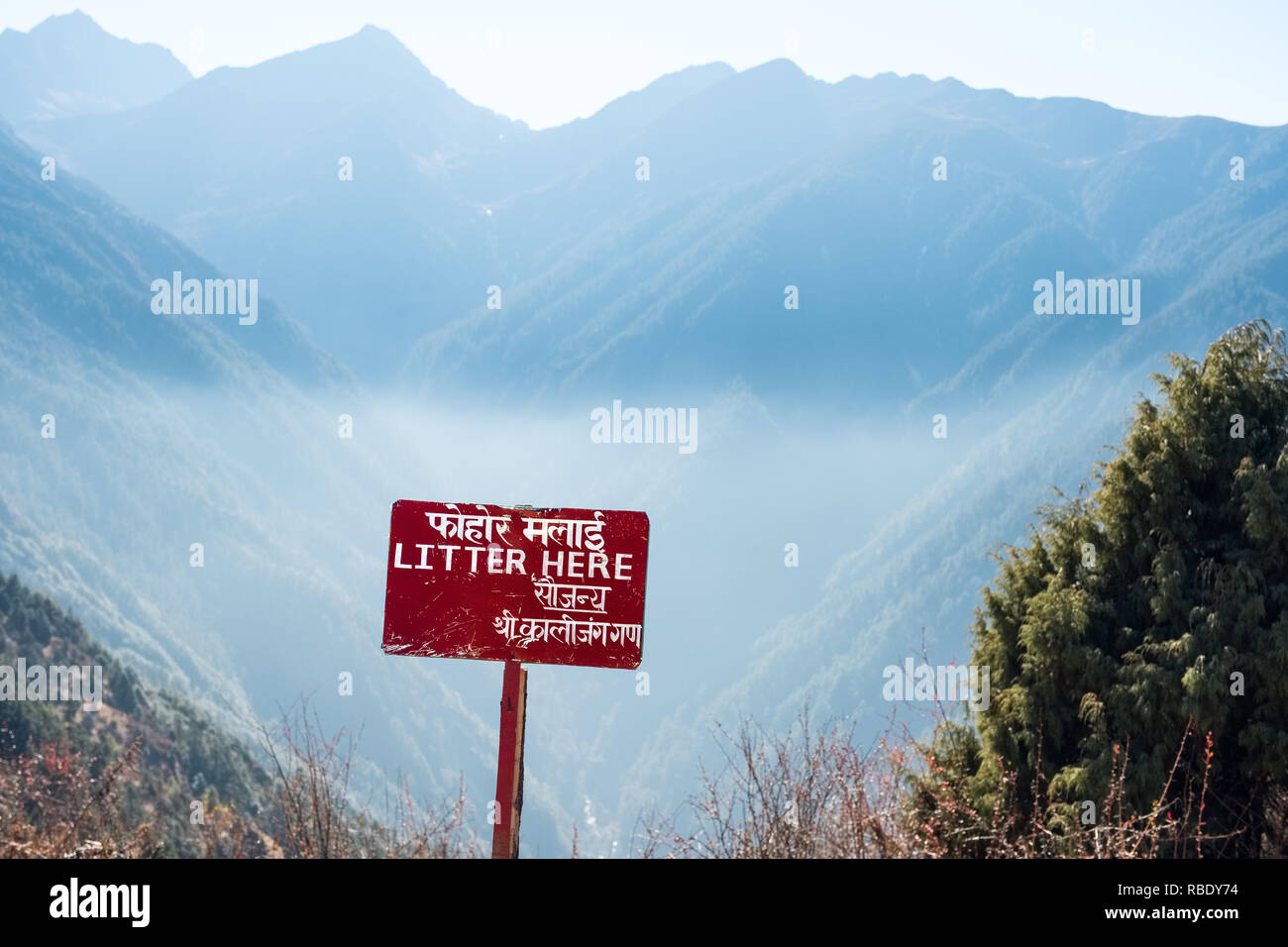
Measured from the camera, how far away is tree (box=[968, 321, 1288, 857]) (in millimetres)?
8156

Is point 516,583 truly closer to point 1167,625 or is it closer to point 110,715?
point 1167,625

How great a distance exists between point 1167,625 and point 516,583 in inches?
223

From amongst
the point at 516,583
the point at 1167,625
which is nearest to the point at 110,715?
the point at 1167,625

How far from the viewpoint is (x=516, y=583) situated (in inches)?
206

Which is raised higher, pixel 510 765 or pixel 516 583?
pixel 516 583

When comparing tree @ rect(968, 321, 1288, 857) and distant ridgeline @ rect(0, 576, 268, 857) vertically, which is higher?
tree @ rect(968, 321, 1288, 857)

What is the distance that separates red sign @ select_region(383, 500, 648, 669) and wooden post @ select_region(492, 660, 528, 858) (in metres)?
0.15

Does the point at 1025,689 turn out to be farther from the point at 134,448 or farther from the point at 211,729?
the point at 134,448

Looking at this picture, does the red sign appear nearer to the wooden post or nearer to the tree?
the wooden post

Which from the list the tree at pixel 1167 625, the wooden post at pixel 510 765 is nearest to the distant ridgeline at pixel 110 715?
the tree at pixel 1167 625

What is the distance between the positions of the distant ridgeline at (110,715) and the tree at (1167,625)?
97.9 ft

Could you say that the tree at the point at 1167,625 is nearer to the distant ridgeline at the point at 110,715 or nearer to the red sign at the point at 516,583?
the red sign at the point at 516,583

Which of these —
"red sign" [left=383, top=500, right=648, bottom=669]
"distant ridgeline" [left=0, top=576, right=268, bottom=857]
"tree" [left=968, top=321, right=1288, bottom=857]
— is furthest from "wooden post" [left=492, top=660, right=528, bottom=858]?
"distant ridgeline" [left=0, top=576, right=268, bottom=857]
